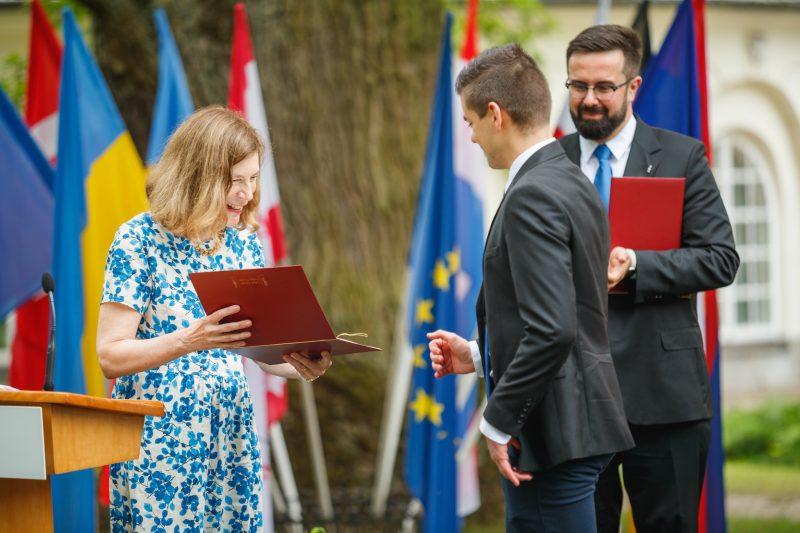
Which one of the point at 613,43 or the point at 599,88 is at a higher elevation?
the point at 613,43

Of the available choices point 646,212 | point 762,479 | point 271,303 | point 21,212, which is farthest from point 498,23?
point 271,303

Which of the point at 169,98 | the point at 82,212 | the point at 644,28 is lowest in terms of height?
the point at 82,212

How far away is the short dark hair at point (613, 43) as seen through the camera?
341 centimetres

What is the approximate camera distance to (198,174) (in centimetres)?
293

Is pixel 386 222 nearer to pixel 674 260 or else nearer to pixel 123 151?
pixel 123 151

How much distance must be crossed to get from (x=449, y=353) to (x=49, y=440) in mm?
1164

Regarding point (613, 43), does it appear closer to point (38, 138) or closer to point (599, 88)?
point (599, 88)

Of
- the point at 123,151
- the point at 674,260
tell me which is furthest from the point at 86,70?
the point at 674,260

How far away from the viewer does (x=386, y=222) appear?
252 inches

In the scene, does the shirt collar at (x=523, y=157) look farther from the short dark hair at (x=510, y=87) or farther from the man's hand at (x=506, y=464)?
the man's hand at (x=506, y=464)

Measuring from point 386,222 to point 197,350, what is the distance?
3715 millimetres

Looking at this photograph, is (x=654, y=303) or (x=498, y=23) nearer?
(x=654, y=303)

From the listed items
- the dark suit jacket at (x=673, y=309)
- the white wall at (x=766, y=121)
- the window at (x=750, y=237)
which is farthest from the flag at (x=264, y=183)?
the window at (x=750, y=237)

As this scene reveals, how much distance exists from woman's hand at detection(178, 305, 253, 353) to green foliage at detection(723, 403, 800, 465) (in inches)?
326
